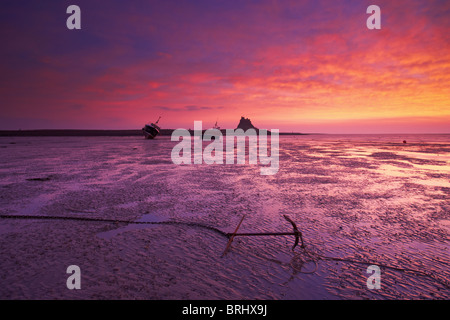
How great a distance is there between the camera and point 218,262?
4367mm

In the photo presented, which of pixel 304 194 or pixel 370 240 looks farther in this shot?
pixel 304 194

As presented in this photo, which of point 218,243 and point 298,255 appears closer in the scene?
point 298,255

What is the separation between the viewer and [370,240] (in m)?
5.30

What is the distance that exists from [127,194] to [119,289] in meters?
6.05

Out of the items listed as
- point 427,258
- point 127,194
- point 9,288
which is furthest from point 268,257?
point 127,194

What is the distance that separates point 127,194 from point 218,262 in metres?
6.01

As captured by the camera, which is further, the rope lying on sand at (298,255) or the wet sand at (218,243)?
the rope lying on sand at (298,255)

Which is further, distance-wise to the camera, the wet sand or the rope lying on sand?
the rope lying on sand
